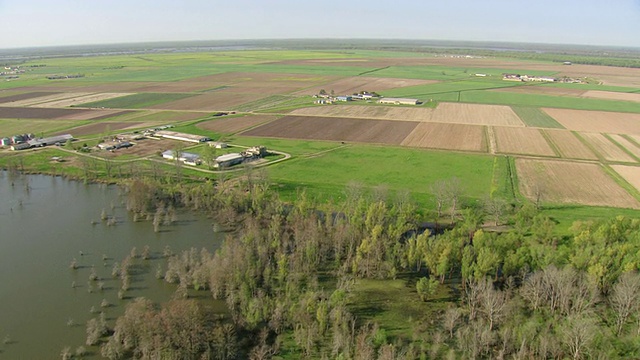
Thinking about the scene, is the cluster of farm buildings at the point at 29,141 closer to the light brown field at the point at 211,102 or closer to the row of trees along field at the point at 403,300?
the light brown field at the point at 211,102

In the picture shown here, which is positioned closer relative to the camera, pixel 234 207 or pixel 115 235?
pixel 115 235

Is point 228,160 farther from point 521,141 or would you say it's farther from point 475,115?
point 475,115

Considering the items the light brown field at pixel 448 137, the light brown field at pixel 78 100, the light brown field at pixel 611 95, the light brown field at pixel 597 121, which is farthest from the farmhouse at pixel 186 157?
the light brown field at pixel 611 95

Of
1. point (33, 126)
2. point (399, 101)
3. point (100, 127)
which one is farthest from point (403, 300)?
point (33, 126)

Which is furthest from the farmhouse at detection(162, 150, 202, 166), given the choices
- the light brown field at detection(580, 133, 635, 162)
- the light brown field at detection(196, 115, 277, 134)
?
the light brown field at detection(580, 133, 635, 162)

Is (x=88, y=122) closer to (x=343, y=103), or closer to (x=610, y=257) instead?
(x=343, y=103)

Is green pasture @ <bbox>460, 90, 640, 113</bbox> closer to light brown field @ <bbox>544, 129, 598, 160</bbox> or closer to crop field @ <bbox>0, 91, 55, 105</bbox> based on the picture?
light brown field @ <bbox>544, 129, 598, 160</bbox>

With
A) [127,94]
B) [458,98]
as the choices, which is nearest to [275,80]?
[127,94]
